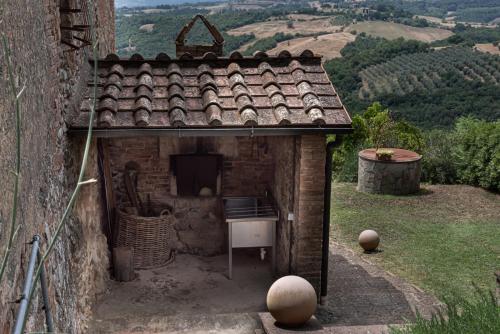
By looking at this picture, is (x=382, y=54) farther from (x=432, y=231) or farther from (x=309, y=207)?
(x=309, y=207)

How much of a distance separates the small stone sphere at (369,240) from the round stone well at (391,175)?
142 inches

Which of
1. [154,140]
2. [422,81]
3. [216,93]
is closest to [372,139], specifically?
[154,140]

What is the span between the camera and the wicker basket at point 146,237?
7.59m

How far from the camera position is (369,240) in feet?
30.6

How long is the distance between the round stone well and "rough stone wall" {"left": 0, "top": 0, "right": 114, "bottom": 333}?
758 centimetres

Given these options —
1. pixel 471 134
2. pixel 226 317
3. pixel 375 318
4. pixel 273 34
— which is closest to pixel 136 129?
pixel 226 317

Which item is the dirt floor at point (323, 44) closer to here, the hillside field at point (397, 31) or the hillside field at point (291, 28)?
the hillside field at point (291, 28)

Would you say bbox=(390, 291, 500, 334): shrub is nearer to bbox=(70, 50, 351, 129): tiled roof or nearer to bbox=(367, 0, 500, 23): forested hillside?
bbox=(70, 50, 351, 129): tiled roof

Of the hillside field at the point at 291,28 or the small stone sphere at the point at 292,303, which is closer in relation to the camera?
the small stone sphere at the point at 292,303

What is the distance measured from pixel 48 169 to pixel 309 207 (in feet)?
9.94

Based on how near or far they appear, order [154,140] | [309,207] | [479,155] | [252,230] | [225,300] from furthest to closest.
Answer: [479,155] → [154,140] → [252,230] → [225,300] → [309,207]

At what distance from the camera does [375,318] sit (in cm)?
672

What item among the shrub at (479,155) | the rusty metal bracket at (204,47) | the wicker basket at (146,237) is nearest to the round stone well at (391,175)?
the shrub at (479,155)

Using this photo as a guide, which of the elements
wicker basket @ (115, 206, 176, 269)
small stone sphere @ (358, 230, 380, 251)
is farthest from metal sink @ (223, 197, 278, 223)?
small stone sphere @ (358, 230, 380, 251)
